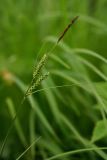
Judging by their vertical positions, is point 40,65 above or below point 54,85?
below

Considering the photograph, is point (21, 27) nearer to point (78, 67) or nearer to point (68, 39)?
point (68, 39)

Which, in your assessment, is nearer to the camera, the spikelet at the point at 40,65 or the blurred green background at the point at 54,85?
the spikelet at the point at 40,65

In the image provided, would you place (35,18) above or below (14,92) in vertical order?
above

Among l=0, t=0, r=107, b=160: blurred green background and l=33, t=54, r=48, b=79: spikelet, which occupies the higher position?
l=0, t=0, r=107, b=160: blurred green background

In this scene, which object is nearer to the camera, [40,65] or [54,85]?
[40,65]

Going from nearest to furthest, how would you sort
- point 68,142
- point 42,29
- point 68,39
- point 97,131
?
1. point 97,131
2. point 68,142
3. point 68,39
4. point 42,29

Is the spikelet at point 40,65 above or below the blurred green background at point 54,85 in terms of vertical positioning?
below

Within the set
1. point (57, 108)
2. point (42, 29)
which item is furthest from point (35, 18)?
point (57, 108)

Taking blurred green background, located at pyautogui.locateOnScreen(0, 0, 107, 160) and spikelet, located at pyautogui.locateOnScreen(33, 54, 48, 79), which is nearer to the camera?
spikelet, located at pyautogui.locateOnScreen(33, 54, 48, 79)
